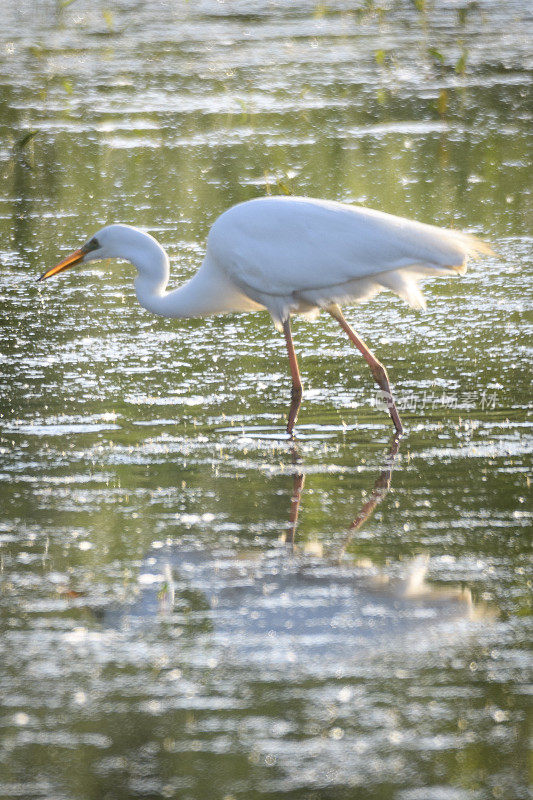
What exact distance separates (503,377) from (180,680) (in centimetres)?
350

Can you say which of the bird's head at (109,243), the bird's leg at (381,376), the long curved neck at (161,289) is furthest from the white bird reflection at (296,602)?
the bird's head at (109,243)

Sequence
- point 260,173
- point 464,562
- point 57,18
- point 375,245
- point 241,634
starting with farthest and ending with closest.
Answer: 1. point 57,18
2. point 260,173
3. point 375,245
4. point 464,562
5. point 241,634

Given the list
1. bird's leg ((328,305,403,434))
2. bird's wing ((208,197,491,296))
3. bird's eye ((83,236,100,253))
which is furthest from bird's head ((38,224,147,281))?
bird's leg ((328,305,403,434))

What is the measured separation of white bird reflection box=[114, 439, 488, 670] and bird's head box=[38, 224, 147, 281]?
2.59m

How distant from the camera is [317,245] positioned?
6.59 m

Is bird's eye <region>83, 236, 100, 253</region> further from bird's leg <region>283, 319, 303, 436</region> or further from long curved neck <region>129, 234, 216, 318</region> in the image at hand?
bird's leg <region>283, 319, 303, 436</region>

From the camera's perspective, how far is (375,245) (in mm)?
6461

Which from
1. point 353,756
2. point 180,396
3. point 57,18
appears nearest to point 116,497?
point 180,396

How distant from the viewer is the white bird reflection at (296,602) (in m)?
3.94

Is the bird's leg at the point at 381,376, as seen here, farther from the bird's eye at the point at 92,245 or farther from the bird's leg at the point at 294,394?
the bird's eye at the point at 92,245

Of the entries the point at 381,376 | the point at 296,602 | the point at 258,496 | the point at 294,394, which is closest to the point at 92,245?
the point at 294,394

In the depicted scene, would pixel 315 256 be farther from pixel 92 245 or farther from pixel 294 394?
pixel 92 245

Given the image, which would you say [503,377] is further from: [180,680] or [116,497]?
[180,680]

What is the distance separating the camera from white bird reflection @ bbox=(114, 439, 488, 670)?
394 cm
